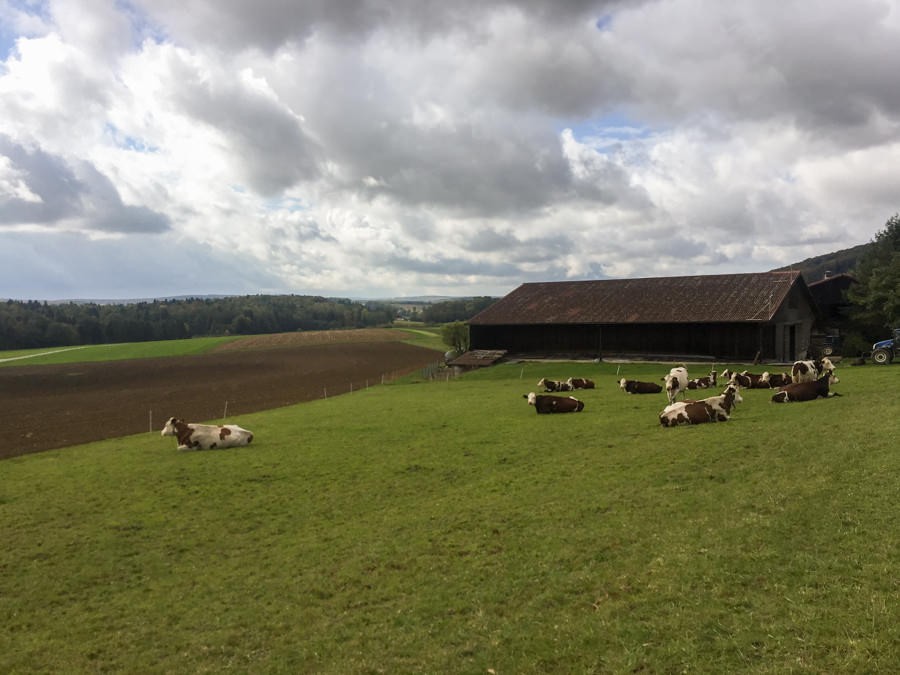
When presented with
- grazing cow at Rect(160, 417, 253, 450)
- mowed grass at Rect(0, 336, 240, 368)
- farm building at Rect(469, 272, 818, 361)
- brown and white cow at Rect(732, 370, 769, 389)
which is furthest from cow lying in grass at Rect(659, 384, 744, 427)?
mowed grass at Rect(0, 336, 240, 368)

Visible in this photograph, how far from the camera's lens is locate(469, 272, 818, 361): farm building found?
1561 inches

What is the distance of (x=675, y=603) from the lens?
6914 millimetres

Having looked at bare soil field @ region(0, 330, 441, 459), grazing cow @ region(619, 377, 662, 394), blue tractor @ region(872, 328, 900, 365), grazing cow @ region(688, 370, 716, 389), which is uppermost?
blue tractor @ region(872, 328, 900, 365)

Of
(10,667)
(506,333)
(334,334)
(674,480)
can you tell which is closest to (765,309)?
(506,333)

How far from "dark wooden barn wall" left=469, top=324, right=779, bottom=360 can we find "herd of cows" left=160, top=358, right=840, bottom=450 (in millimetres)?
13331

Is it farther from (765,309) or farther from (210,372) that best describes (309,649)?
(210,372)

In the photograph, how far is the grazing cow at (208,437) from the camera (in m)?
19.2

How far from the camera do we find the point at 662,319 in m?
41.8

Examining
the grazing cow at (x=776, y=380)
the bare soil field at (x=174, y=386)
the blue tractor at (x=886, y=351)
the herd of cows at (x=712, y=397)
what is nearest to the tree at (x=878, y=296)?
the blue tractor at (x=886, y=351)

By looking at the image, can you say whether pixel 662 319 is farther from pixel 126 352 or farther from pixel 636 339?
pixel 126 352

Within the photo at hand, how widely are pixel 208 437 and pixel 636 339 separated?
33.6m

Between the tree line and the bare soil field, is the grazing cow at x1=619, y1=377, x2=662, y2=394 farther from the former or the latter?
the tree line

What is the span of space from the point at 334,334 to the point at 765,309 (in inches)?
3429

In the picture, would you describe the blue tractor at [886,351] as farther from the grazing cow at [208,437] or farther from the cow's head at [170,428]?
the cow's head at [170,428]
